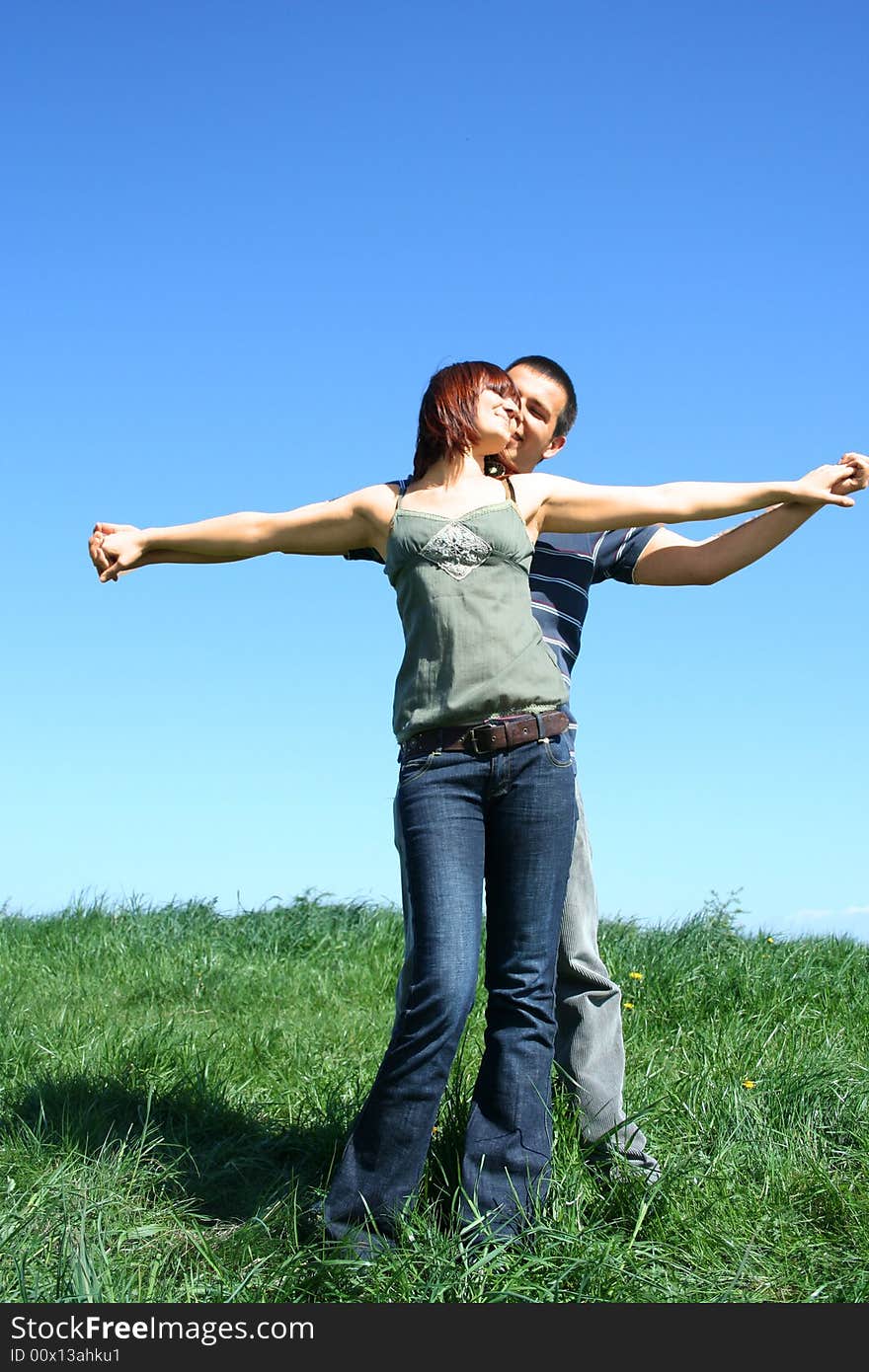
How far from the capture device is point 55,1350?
9.22 feet

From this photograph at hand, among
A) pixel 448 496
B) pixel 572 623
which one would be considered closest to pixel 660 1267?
pixel 572 623

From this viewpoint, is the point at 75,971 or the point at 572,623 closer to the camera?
the point at 572,623

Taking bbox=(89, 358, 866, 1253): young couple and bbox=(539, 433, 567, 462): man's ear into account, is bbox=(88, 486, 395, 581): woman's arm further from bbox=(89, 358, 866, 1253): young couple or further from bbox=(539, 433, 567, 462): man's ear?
bbox=(539, 433, 567, 462): man's ear

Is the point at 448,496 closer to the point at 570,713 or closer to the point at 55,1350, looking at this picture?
the point at 570,713

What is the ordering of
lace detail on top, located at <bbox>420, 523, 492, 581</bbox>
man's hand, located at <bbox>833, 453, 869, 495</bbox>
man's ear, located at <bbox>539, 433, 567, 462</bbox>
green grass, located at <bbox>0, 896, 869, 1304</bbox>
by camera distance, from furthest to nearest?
man's ear, located at <bbox>539, 433, 567, 462</bbox>, man's hand, located at <bbox>833, 453, 869, 495</bbox>, lace detail on top, located at <bbox>420, 523, 492, 581</bbox>, green grass, located at <bbox>0, 896, 869, 1304</bbox>

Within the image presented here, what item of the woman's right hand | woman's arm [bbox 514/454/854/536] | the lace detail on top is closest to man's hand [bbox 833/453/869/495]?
woman's arm [bbox 514/454/854/536]

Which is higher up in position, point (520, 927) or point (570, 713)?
point (570, 713)

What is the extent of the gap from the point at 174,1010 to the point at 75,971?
1.17m

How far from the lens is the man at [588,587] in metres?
3.68

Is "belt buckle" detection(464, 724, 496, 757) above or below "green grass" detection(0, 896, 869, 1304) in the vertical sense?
above

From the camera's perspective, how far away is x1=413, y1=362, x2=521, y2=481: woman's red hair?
10.8ft

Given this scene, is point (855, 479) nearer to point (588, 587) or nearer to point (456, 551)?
point (588, 587)

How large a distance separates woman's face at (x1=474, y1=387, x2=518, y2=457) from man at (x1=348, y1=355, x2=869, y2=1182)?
0.49 feet

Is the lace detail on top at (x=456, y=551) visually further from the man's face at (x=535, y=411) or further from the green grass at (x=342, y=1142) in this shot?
the green grass at (x=342, y=1142)
